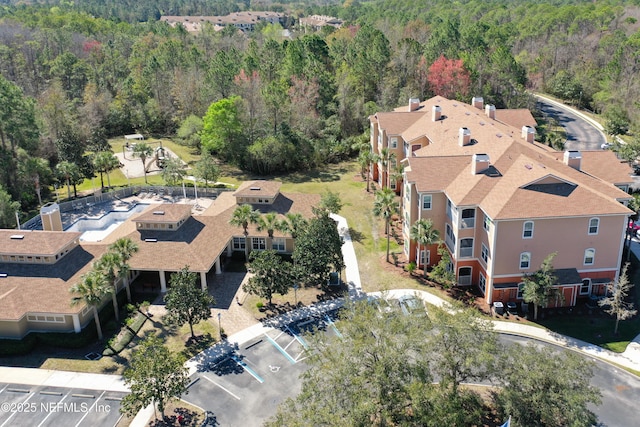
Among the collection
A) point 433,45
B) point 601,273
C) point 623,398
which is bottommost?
point 623,398

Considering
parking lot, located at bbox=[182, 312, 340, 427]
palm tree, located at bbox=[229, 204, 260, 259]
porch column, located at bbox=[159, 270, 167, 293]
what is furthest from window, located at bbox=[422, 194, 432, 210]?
porch column, located at bbox=[159, 270, 167, 293]

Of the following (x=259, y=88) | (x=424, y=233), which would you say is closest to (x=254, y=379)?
(x=424, y=233)

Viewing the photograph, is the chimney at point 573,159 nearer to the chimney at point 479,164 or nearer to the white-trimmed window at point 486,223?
the chimney at point 479,164

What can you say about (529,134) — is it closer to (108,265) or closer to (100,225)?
(108,265)

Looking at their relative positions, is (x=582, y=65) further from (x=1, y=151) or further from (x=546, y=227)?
(x=1, y=151)

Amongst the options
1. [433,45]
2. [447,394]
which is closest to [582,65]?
[433,45]

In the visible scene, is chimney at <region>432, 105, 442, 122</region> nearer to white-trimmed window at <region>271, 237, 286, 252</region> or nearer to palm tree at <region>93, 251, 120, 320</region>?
white-trimmed window at <region>271, 237, 286, 252</region>
